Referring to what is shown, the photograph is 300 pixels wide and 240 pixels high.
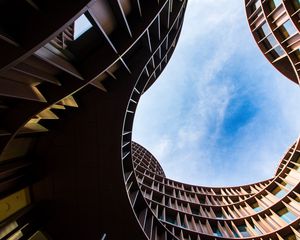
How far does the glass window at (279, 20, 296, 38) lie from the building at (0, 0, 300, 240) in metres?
10.7

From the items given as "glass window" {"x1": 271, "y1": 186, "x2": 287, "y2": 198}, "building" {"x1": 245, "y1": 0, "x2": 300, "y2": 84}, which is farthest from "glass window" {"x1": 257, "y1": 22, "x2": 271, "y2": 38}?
"glass window" {"x1": 271, "y1": 186, "x2": 287, "y2": 198}

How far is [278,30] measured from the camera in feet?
53.3

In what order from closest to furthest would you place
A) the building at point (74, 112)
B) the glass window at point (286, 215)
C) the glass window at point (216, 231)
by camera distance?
the building at point (74, 112) < the glass window at point (286, 215) < the glass window at point (216, 231)

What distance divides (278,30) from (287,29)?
93cm

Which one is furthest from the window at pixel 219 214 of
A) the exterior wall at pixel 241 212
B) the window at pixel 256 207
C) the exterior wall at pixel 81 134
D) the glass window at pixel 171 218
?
the exterior wall at pixel 81 134

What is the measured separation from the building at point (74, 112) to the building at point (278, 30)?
10.1m

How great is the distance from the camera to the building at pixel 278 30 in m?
13.7

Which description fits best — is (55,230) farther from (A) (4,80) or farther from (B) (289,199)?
(B) (289,199)

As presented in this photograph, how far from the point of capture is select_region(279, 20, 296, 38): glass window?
1485 cm

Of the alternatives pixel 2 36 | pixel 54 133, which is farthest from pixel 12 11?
pixel 54 133

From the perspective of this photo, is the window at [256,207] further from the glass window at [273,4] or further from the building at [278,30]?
the glass window at [273,4]

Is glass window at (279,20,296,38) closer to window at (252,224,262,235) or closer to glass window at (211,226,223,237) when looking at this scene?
window at (252,224,262,235)

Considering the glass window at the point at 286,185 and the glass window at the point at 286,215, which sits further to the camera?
the glass window at the point at 286,185

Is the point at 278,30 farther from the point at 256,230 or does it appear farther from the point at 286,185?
the point at 256,230
